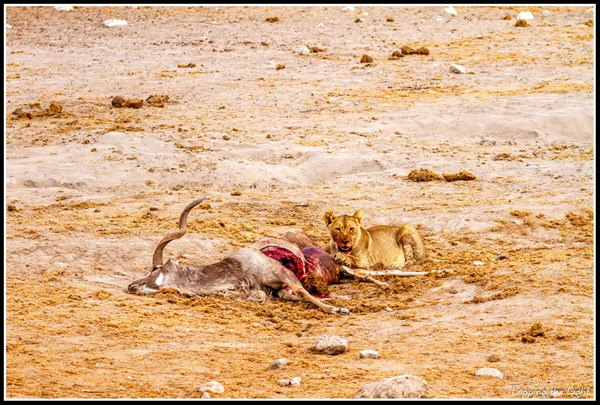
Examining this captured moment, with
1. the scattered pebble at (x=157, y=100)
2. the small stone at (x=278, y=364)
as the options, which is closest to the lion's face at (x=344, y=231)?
the small stone at (x=278, y=364)

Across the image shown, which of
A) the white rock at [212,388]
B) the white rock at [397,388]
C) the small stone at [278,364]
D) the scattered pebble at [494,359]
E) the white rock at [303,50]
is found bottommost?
the white rock at [303,50]

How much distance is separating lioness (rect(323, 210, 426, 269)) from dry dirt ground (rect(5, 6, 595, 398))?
332mm

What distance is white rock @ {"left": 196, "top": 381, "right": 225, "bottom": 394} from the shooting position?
645cm

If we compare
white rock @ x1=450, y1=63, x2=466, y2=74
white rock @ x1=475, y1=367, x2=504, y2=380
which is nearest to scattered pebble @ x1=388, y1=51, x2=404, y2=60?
white rock @ x1=450, y1=63, x2=466, y2=74

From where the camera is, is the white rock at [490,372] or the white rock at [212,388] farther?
the white rock at [490,372]

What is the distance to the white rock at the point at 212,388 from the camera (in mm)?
6445

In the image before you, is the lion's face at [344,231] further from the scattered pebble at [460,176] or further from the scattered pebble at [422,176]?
the scattered pebble at [460,176]

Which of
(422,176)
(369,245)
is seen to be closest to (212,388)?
(369,245)

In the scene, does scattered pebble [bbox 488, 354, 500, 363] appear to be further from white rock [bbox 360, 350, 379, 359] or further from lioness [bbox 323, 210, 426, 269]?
lioness [bbox 323, 210, 426, 269]

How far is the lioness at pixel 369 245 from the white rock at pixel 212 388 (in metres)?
3.52

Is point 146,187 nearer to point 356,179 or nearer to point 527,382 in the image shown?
point 356,179

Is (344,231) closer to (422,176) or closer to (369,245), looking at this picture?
(369,245)

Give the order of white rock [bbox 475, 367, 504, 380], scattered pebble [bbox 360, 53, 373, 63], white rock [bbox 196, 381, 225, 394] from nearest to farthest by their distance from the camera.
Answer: white rock [bbox 196, 381, 225, 394] < white rock [bbox 475, 367, 504, 380] < scattered pebble [bbox 360, 53, 373, 63]

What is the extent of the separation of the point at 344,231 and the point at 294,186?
313cm
